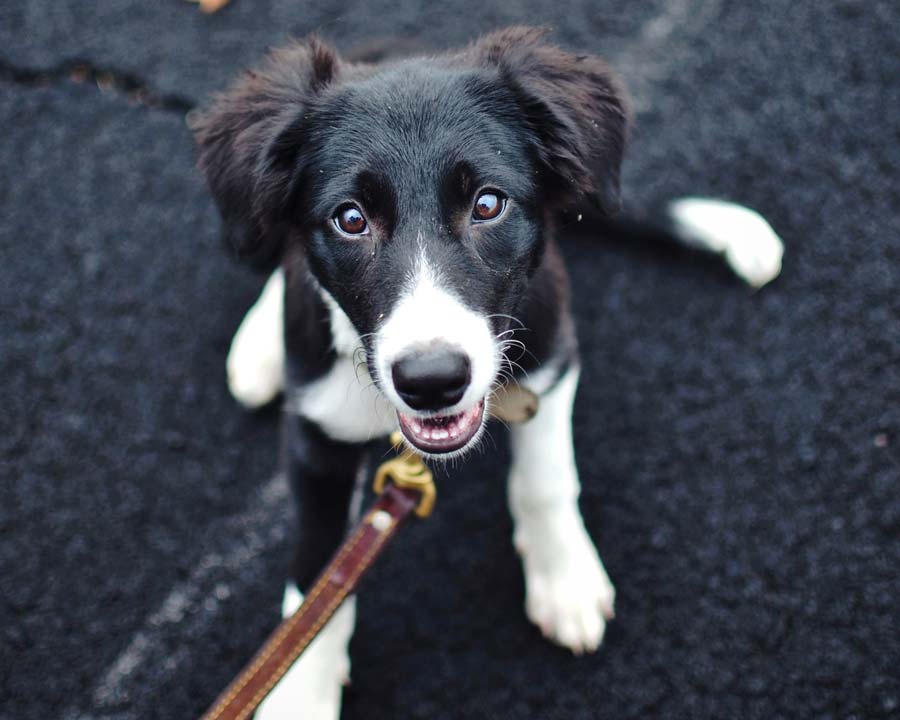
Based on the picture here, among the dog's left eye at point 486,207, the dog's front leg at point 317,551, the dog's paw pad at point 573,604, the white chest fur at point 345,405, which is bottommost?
the dog's paw pad at point 573,604

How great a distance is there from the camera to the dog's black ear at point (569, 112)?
168 cm

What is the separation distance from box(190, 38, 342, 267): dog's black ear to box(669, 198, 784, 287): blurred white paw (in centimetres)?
121

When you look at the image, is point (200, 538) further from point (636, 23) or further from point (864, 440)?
point (636, 23)

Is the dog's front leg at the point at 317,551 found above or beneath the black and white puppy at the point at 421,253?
beneath

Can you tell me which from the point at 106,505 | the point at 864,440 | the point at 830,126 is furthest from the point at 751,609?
the point at 106,505

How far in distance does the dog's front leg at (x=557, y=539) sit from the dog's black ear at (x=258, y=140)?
799 mm

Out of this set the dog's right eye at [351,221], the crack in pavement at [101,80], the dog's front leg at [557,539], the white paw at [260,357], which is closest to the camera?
the dog's right eye at [351,221]

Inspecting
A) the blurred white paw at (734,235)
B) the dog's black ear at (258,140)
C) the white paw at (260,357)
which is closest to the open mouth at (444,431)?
the dog's black ear at (258,140)

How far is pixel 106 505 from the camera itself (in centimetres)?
243

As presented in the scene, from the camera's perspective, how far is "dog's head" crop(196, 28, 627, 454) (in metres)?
1.51

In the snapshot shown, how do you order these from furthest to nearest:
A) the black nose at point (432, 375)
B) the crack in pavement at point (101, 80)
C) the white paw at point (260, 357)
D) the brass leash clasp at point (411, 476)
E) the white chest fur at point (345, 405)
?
the crack in pavement at point (101, 80) < the white paw at point (260, 357) < the white chest fur at point (345, 405) < the brass leash clasp at point (411, 476) < the black nose at point (432, 375)

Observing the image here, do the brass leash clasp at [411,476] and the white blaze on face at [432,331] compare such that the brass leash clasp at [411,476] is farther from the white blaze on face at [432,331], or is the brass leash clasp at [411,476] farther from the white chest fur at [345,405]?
the white blaze on face at [432,331]

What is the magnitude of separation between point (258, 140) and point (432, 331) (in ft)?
1.93

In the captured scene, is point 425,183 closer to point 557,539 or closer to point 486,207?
point 486,207
